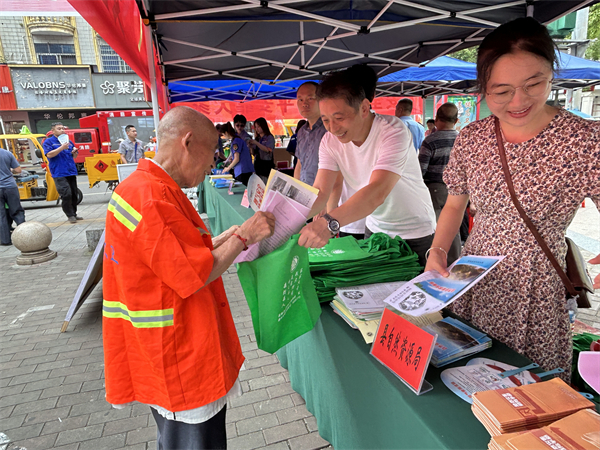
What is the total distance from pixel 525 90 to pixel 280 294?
3.23ft

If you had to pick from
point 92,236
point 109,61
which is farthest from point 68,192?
point 109,61

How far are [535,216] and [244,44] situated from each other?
3.81 m

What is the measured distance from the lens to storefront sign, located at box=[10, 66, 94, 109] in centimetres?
2053

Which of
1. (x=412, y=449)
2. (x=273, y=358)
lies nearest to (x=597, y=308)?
(x=273, y=358)

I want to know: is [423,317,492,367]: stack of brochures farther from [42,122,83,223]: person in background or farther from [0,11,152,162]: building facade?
[0,11,152,162]: building facade

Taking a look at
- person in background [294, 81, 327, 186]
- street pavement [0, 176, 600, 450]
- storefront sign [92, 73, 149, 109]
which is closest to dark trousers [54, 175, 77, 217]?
street pavement [0, 176, 600, 450]

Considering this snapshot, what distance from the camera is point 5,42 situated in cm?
2181

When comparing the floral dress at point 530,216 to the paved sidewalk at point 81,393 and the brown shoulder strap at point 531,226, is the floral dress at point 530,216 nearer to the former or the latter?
the brown shoulder strap at point 531,226

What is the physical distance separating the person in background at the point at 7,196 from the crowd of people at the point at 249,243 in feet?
22.4

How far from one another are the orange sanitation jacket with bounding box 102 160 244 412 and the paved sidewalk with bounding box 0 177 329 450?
3.65 feet

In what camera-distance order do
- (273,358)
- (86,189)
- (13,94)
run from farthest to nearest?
(13,94) < (86,189) < (273,358)

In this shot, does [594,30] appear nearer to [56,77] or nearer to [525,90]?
[525,90]

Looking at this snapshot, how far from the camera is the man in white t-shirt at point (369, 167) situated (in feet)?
5.61

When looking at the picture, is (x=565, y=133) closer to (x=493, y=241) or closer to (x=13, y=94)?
(x=493, y=241)
